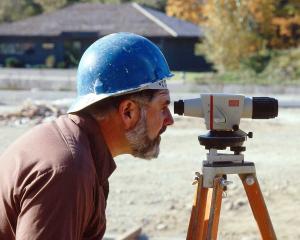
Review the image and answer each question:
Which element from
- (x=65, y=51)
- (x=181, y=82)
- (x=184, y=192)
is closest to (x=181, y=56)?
(x=65, y=51)

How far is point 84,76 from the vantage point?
2.23 meters

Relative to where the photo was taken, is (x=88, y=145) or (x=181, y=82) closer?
(x=88, y=145)

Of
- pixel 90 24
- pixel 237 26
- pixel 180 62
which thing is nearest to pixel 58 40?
pixel 90 24

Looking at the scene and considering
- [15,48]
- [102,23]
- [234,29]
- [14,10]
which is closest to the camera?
[234,29]

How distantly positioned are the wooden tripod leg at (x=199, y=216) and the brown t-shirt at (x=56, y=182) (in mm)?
836

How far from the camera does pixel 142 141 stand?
2227 mm

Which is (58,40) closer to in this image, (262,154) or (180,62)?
(180,62)

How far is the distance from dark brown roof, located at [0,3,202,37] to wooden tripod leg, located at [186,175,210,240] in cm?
4056

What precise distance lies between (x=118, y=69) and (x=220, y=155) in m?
0.93

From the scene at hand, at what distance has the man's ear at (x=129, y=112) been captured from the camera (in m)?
2.16

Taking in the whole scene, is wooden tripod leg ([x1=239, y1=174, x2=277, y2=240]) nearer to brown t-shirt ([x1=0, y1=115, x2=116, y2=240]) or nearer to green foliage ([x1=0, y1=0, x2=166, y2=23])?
brown t-shirt ([x1=0, y1=115, x2=116, y2=240])

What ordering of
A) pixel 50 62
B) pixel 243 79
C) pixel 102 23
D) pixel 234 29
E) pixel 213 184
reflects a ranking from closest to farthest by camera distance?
pixel 213 184 < pixel 243 79 < pixel 234 29 < pixel 50 62 < pixel 102 23

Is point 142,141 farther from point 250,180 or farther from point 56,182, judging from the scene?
point 250,180

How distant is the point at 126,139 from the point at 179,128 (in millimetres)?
13382
